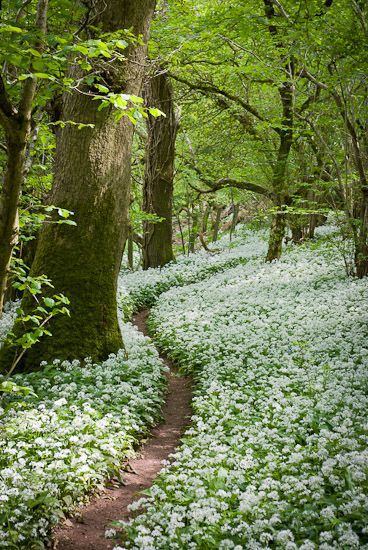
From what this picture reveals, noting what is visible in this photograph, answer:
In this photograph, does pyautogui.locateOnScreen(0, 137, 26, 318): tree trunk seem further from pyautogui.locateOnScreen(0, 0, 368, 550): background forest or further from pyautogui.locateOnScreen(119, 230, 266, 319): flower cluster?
pyautogui.locateOnScreen(119, 230, 266, 319): flower cluster

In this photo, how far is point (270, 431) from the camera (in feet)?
18.6

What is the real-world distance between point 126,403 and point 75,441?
170cm

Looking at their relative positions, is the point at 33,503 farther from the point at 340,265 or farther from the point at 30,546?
the point at 340,265

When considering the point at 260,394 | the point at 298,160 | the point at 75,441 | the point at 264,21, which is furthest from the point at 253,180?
the point at 75,441

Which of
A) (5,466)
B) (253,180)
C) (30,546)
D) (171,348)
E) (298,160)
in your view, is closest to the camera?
(30,546)

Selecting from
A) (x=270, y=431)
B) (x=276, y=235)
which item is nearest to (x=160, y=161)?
(x=276, y=235)

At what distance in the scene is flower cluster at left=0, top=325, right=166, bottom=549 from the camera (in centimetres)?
420

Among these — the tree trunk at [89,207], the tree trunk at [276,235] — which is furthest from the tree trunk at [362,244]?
the tree trunk at [89,207]

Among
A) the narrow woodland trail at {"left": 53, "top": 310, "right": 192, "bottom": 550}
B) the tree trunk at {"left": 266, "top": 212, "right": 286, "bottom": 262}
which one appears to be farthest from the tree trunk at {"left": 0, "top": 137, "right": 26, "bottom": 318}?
the tree trunk at {"left": 266, "top": 212, "right": 286, "bottom": 262}

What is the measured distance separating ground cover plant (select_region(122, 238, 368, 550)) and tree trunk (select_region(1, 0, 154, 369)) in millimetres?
2236

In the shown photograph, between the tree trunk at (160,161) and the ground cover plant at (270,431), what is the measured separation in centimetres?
778

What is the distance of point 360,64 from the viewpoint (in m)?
8.11

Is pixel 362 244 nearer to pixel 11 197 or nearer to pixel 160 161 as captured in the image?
pixel 160 161

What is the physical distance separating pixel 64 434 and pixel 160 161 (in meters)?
14.9
